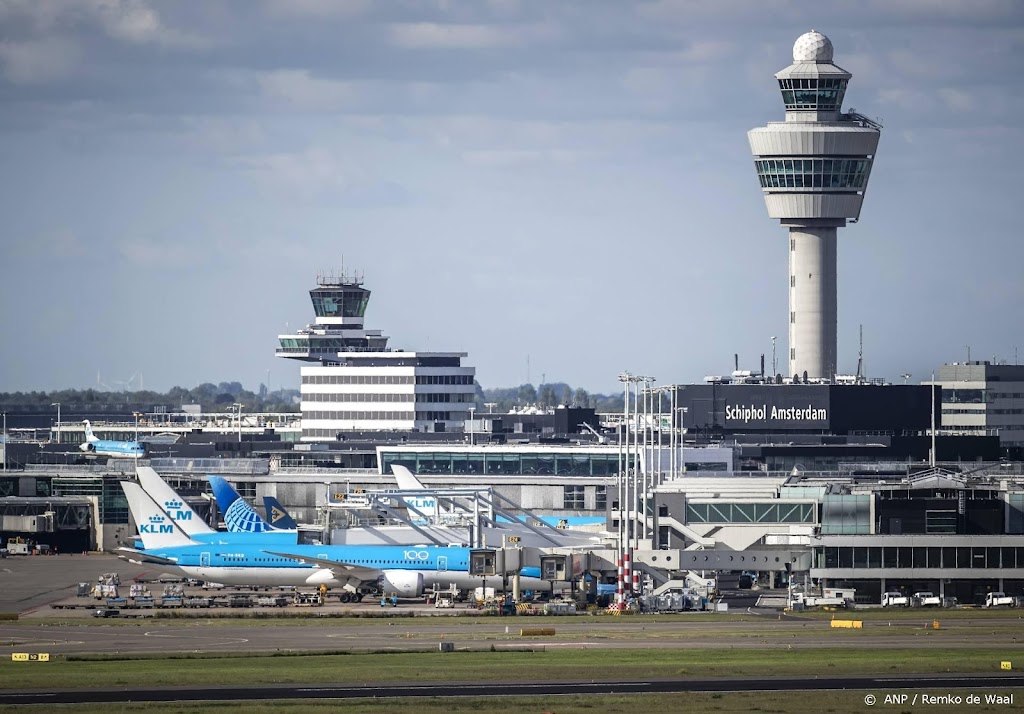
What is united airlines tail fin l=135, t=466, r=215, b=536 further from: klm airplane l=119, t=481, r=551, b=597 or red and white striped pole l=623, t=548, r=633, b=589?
red and white striped pole l=623, t=548, r=633, b=589

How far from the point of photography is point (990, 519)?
12875 centimetres

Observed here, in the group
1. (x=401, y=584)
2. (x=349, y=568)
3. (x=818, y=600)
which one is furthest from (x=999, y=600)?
(x=349, y=568)

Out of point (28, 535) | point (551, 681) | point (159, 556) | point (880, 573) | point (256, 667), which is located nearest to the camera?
point (551, 681)

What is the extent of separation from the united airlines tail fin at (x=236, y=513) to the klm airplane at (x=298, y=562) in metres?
18.0

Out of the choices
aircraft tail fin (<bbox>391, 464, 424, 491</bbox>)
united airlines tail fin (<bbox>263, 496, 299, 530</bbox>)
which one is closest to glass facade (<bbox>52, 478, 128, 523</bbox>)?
united airlines tail fin (<bbox>263, 496, 299, 530</bbox>)

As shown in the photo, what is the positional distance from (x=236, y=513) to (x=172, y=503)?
1516 cm

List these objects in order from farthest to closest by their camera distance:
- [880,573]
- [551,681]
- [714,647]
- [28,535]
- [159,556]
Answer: [28,535] → [159,556] → [880,573] → [714,647] → [551,681]

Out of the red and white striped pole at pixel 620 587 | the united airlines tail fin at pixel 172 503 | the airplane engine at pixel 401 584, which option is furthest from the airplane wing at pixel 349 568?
the red and white striped pole at pixel 620 587

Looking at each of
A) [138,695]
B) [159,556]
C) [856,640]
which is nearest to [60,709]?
[138,695]

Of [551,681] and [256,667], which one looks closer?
[551,681]

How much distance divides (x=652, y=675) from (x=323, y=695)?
50.3 feet

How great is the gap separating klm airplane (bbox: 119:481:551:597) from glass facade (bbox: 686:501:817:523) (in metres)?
18.6

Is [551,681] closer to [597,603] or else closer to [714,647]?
[714,647]

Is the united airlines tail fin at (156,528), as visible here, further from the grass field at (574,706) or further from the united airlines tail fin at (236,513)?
the grass field at (574,706)
